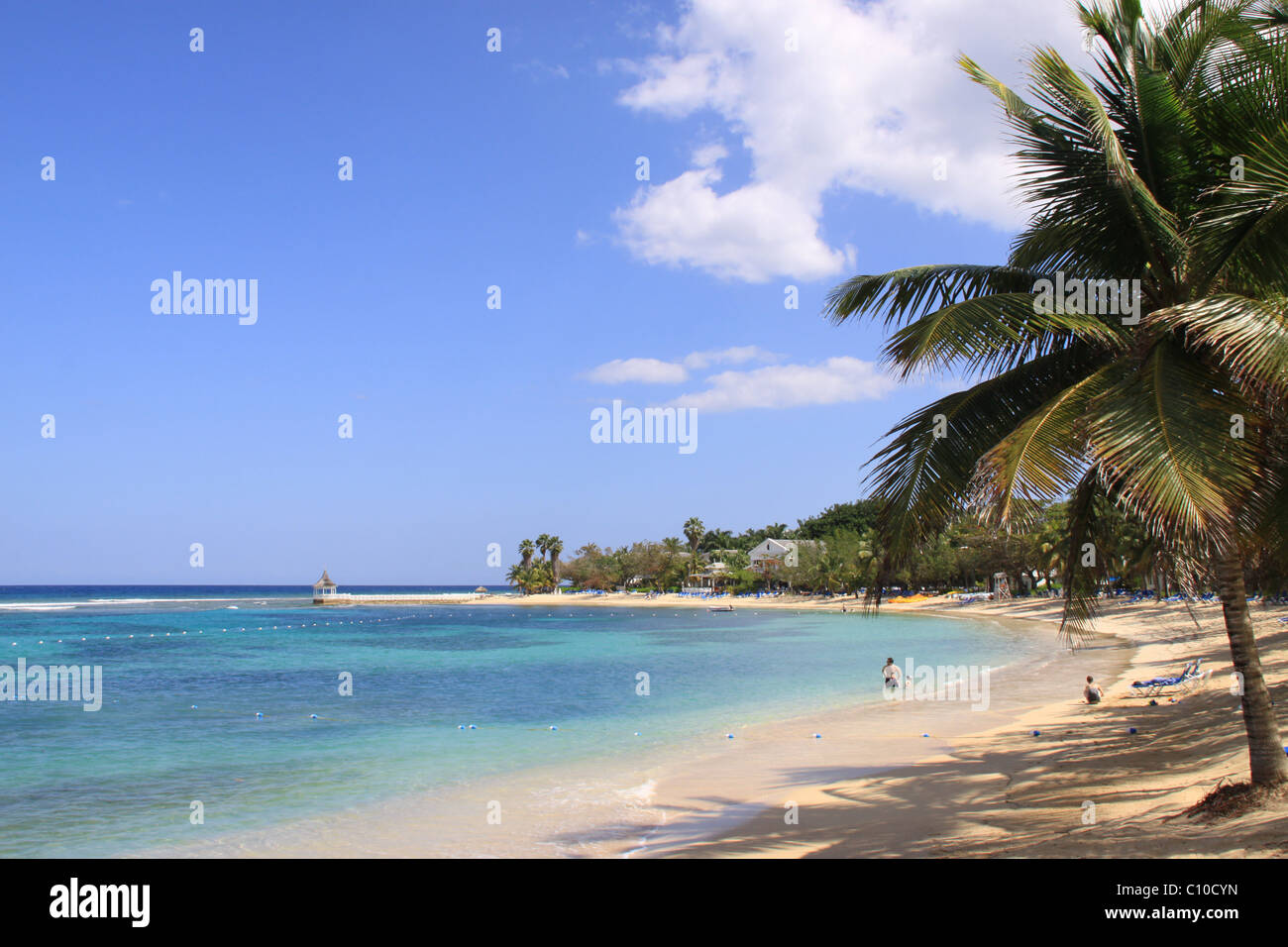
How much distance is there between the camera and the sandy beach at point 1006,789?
6984 mm

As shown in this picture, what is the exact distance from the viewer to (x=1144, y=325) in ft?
20.0

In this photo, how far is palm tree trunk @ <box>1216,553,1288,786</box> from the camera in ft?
21.2

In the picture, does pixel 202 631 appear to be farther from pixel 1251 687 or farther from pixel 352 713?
pixel 1251 687

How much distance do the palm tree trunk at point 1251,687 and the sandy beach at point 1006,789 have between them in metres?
0.41

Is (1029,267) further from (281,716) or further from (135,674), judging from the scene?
(135,674)

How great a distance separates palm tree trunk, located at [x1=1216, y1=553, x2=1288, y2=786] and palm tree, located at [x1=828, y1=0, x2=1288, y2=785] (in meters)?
0.02

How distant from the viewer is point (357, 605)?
11019 cm

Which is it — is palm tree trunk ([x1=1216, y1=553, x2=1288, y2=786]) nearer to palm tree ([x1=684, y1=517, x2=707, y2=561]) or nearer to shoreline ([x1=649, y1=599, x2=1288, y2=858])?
shoreline ([x1=649, y1=599, x2=1288, y2=858])

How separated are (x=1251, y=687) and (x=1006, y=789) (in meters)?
4.40

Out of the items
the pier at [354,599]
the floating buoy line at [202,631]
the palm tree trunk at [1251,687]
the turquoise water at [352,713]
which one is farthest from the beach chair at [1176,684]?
the pier at [354,599]

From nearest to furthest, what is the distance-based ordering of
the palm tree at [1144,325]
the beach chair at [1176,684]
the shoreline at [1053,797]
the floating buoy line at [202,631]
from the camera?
1. the palm tree at [1144,325]
2. the shoreline at [1053,797]
3. the beach chair at [1176,684]
4. the floating buoy line at [202,631]

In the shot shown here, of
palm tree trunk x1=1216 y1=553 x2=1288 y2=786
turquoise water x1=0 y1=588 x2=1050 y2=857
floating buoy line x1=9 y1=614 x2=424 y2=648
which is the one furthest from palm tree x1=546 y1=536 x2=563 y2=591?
palm tree trunk x1=1216 y1=553 x2=1288 y2=786

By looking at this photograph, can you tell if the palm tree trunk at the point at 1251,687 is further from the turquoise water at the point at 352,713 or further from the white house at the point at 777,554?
the white house at the point at 777,554
